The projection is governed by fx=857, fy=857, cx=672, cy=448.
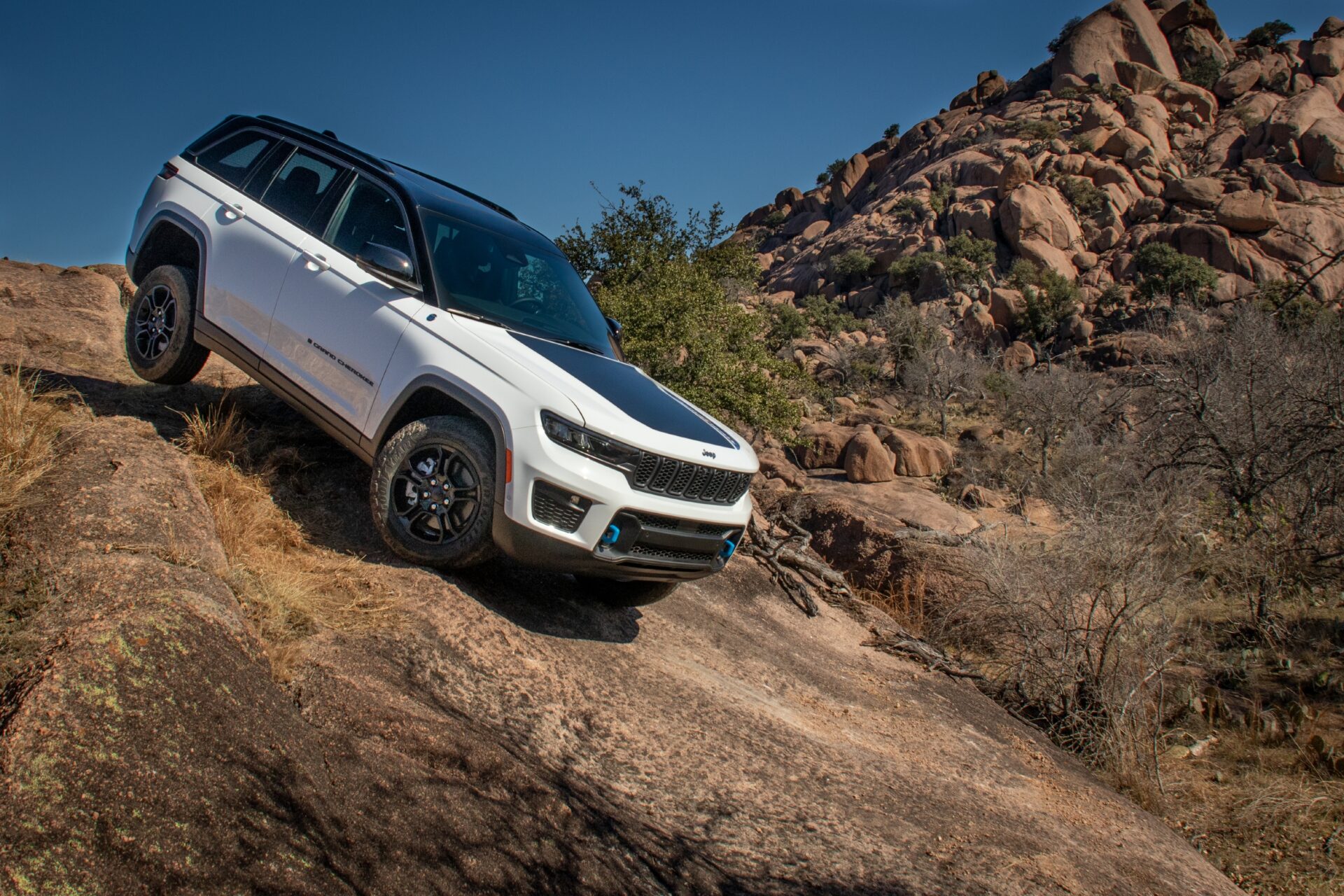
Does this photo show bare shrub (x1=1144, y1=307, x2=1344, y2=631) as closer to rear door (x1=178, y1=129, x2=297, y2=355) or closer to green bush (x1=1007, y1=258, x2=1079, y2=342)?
rear door (x1=178, y1=129, x2=297, y2=355)

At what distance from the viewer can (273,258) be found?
5.38 meters

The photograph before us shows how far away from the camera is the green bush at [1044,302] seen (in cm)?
4641

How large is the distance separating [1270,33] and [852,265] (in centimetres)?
3780

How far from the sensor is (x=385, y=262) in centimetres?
464

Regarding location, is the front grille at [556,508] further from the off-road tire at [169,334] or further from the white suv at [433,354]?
the off-road tire at [169,334]

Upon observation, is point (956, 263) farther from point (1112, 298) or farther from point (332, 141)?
point (332, 141)

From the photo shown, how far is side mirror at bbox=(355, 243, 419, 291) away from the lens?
464 cm

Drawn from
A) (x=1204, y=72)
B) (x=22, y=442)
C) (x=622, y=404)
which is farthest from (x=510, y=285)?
(x=1204, y=72)

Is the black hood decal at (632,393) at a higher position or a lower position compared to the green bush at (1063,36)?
lower

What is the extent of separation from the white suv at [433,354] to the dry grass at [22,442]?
3.80 feet

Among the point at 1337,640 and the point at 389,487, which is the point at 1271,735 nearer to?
the point at 1337,640

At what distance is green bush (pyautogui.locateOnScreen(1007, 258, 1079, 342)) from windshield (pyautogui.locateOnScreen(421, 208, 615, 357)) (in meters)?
45.5

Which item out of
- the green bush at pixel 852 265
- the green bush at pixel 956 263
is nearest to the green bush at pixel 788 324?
the green bush at pixel 956 263

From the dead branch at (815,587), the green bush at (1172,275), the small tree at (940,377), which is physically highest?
the green bush at (1172,275)
